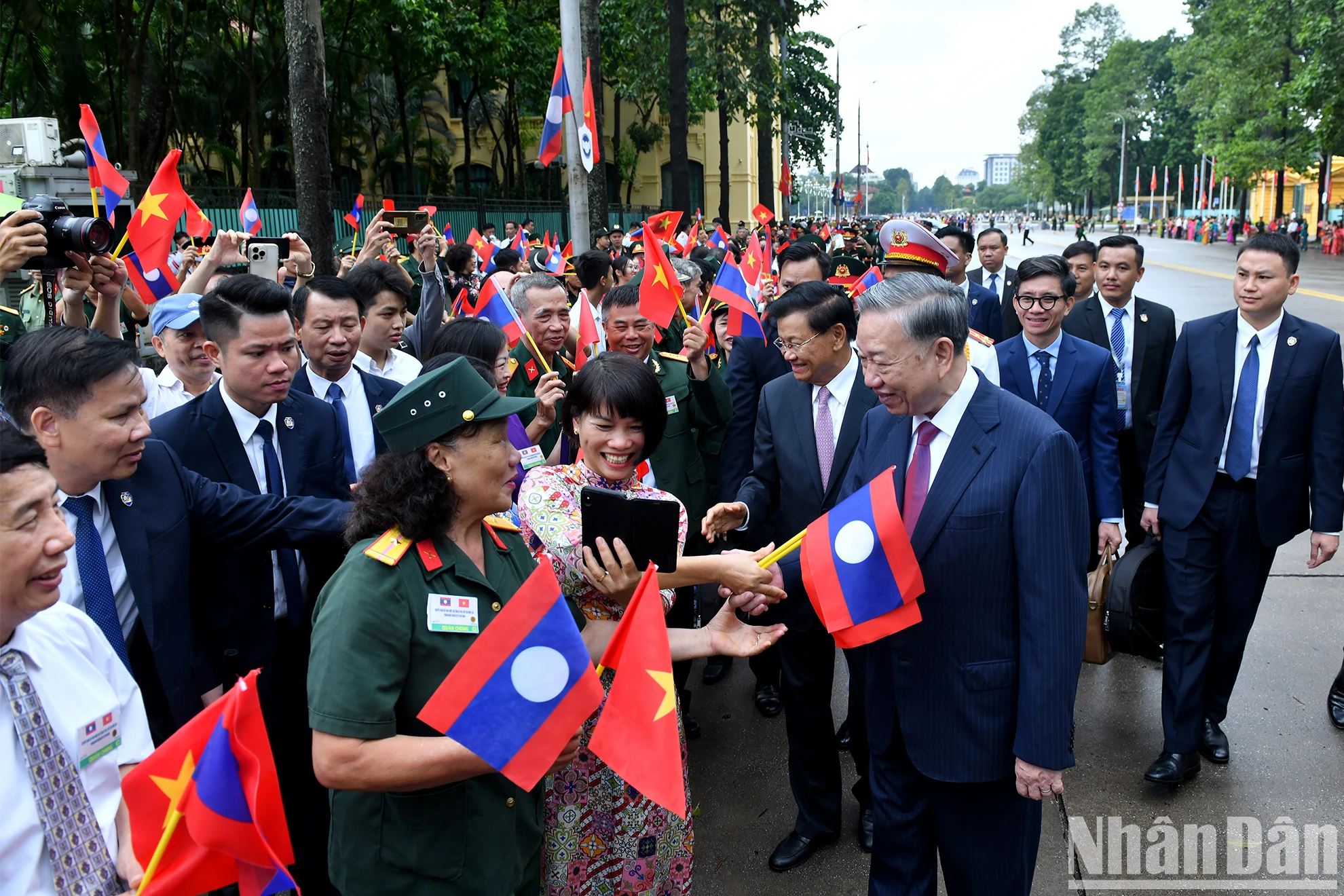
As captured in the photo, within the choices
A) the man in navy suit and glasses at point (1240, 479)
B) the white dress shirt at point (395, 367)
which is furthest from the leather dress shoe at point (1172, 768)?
the white dress shirt at point (395, 367)

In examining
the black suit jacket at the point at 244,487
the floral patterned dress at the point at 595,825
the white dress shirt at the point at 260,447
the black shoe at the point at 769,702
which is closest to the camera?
the floral patterned dress at the point at 595,825

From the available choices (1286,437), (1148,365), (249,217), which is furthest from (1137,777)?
(249,217)

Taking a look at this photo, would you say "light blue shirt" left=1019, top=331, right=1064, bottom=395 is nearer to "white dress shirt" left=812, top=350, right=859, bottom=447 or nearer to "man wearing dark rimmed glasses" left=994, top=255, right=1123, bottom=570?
"man wearing dark rimmed glasses" left=994, top=255, right=1123, bottom=570

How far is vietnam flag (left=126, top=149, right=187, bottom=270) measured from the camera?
209 inches

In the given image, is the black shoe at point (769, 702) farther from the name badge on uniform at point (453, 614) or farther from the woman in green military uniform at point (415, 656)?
the name badge on uniform at point (453, 614)

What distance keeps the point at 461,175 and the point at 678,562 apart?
139 ft

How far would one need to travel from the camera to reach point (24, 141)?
492cm

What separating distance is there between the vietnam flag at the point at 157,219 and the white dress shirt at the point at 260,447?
8.17 feet

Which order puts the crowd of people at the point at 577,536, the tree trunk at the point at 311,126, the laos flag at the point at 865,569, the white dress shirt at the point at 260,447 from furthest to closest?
the tree trunk at the point at 311,126, the white dress shirt at the point at 260,447, the laos flag at the point at 865,569, the crowd of people at the point at 577,536

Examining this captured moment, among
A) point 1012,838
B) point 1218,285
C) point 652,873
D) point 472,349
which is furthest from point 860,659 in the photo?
point 1218,285

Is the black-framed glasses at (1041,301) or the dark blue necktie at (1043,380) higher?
the black-framed glasses at (1041,301)

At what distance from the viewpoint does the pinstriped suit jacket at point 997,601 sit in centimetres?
257

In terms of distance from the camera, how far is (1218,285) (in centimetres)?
2505

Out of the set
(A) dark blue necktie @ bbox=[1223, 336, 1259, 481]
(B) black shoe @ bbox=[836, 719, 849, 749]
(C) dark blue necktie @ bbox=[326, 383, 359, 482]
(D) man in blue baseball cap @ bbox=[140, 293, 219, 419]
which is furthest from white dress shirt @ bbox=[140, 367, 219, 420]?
(A) dark blue necktie @ bbox=[1223, 336, 1259, 481]
